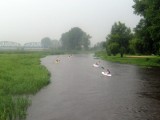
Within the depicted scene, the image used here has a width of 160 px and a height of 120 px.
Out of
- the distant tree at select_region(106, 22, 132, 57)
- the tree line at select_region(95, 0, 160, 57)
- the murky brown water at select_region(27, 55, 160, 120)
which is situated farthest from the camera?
the distant tree at select_region(106, 22, 132, 57)

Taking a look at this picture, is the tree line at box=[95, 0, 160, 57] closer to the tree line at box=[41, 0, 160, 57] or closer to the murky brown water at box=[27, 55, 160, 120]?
the tree line at box=[41, 0, 160, 57]

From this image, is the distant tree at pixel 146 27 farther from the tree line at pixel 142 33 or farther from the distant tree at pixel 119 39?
the distant tree at pixel 119 39

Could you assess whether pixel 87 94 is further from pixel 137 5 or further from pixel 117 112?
pixel 137 5

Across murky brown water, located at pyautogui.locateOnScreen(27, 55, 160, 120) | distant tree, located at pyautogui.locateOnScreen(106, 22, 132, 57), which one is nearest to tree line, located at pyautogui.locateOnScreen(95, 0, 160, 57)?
distant tree, located at pyautogui.locateOnScreen(106, 22, 132, 57)

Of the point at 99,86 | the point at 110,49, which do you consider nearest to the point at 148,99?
the point at 99,86

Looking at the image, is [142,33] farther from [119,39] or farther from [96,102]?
[96,102]

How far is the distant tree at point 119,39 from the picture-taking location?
296ft

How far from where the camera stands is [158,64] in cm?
6353

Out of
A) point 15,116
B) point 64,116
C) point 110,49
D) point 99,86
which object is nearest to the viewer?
point 15,116

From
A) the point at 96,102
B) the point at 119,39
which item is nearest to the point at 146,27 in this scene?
the point at 119,39

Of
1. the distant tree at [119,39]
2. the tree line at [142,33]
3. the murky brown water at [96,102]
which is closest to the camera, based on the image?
the murky brown water at [96,102]

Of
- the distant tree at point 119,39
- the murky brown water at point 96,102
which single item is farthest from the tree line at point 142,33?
the murky brown water at point 96,102

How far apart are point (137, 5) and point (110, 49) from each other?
1078 inches

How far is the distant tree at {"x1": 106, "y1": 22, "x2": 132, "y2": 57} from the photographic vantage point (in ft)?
296
